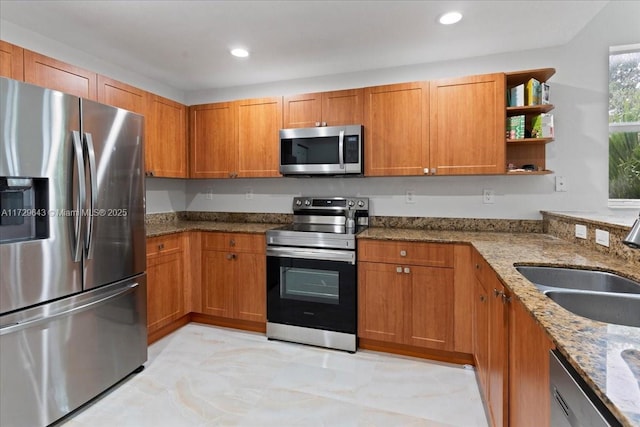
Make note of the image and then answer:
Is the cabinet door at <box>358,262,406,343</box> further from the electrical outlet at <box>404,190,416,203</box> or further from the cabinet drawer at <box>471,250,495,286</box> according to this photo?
the electrical outlet at <box>404,190,416,203</box>

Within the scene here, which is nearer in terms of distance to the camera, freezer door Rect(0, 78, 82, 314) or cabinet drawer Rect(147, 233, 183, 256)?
freezer door Rect(0, 78, 82, 314)

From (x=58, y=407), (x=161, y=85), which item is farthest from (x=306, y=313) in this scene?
(x=161, y=85)

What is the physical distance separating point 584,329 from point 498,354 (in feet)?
2.50

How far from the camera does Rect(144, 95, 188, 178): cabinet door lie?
300 cm

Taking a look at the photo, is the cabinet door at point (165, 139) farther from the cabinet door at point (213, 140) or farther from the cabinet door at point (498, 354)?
the cabinet door at point (498, 354)

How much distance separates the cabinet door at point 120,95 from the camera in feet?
8.40

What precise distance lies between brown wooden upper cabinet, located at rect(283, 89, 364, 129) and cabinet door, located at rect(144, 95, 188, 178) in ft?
3.65

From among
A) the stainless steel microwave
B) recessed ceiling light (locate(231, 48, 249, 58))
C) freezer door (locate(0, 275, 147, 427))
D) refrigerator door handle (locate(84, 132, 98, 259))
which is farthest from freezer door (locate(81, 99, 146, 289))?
the stainless steel microwave

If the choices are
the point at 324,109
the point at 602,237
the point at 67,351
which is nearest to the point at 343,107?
the point at 324,109

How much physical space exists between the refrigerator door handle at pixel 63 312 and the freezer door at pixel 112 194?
92 mm

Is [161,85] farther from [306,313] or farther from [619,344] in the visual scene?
[619,344]

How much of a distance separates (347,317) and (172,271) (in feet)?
5.06

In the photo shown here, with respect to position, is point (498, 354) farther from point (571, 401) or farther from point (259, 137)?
point (259, 137)

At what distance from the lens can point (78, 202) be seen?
6.07ft
